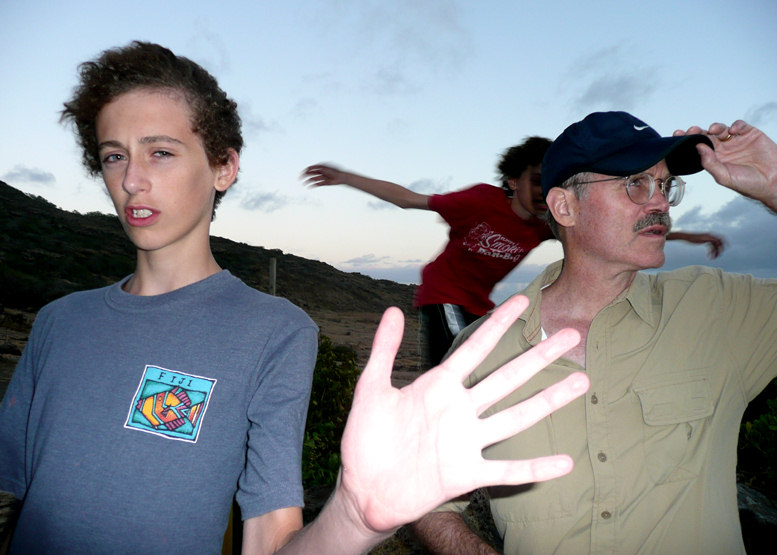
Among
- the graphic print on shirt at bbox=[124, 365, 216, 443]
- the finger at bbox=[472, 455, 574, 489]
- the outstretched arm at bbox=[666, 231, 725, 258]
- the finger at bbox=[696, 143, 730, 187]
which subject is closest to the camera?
the finger at bbox=[472, 455, 574, 489]

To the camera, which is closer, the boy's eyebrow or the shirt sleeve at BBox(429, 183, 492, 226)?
the boy's eyebrow

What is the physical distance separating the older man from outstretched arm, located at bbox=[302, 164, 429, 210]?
57.8 inches

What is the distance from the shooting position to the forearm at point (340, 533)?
1.10 metres

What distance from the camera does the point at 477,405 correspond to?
1079 mm

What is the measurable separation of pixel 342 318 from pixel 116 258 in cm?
607

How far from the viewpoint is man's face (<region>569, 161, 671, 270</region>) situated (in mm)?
2406

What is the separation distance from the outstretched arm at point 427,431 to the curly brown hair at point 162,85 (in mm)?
1211

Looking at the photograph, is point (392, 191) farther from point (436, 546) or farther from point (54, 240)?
point (54, 240)

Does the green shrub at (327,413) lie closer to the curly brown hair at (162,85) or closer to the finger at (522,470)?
the curly brown hair at (162,85)

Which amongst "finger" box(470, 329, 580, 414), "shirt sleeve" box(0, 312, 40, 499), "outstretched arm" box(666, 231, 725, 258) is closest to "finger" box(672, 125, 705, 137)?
"outstretched arm" box(666, 231, 725, 258)

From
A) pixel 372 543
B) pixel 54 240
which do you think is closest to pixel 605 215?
pixel 372 543

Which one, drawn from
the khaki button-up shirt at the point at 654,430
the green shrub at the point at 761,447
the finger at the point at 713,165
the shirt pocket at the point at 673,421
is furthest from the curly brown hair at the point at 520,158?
the green shrub at the point at 761,447

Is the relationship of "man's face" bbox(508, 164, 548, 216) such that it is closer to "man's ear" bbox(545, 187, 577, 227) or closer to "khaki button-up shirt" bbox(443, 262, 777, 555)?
"man's ear" bbox(545, 187, 577, 227)

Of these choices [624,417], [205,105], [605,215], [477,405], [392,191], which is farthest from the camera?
[392,191]
